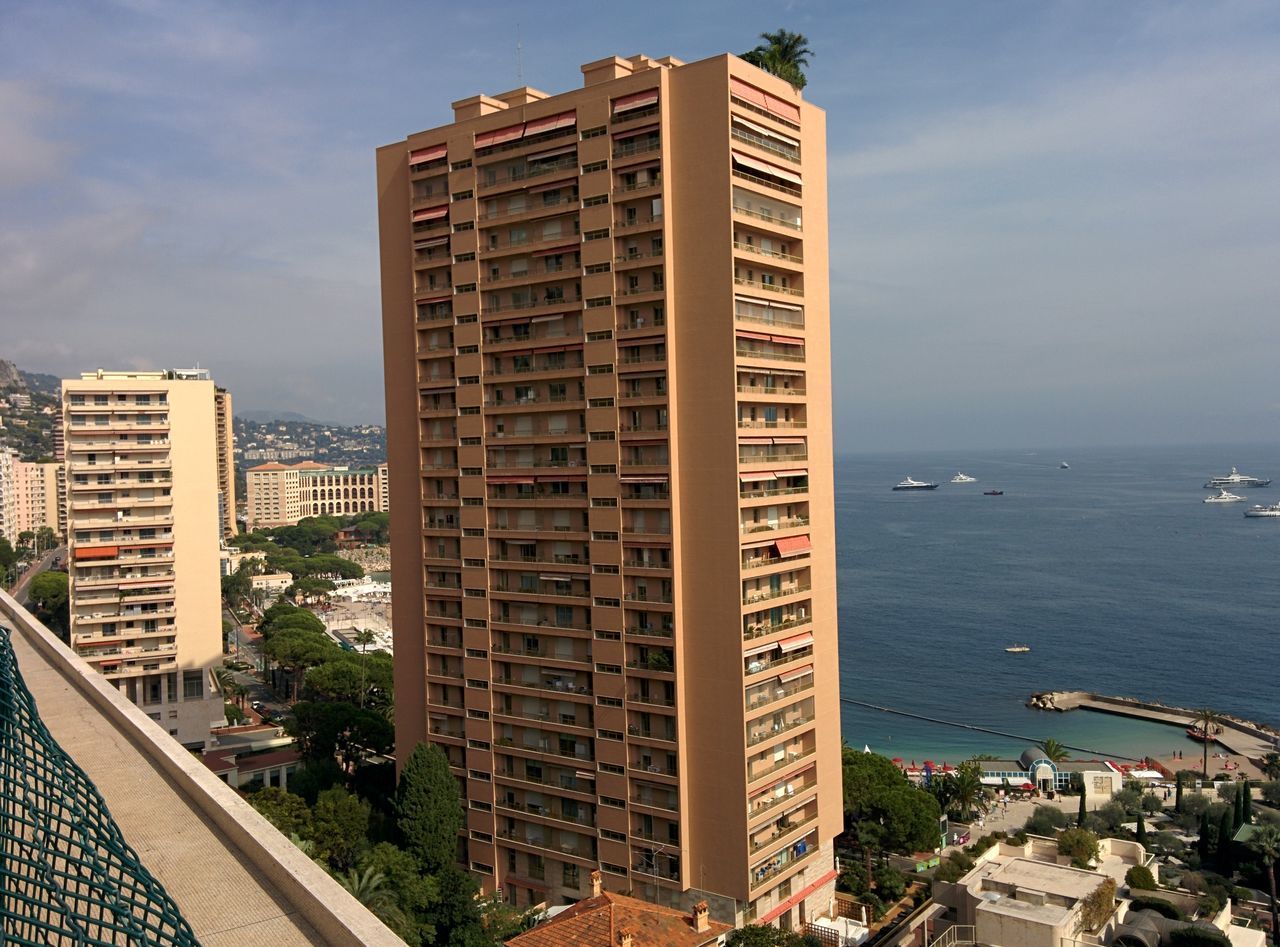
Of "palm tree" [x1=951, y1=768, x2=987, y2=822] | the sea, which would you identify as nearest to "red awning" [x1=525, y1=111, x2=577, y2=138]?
"palm tree" [x1=951, y1=768, x2=987, y2=822]

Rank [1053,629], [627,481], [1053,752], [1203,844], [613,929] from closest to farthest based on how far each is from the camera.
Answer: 1. [613,929]
2. [627,481]
3. [1203,844]
4. [1053,752]
5. [1053,629]

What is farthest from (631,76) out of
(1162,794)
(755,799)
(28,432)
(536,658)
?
(28,432)

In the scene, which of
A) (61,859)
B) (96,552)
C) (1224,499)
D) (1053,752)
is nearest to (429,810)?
(61,859)

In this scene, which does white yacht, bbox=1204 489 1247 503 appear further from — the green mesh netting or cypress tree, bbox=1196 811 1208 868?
the green mesh netting

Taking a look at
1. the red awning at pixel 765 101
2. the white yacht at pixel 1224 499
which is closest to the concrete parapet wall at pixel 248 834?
the red awning at pixel 765 101

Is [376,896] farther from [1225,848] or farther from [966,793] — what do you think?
[1225,848]
